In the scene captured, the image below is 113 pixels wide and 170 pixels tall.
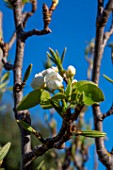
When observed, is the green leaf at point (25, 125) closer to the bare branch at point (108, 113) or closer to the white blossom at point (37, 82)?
the white blossom at point (37, 82)

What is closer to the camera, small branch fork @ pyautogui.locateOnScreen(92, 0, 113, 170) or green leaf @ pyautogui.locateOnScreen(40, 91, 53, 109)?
green leaf @ pyautogui.locateOnScreen(40, 91, 53, 109)

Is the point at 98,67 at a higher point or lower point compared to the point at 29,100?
higher

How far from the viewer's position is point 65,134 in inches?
36.0

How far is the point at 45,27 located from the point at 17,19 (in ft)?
0.26

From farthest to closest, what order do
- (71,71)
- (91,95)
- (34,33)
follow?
(34,33) < (71,71) < (91,95)

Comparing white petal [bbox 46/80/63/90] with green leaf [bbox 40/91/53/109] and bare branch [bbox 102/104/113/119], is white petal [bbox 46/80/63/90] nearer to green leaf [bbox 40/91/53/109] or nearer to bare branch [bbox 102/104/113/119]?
green leaf [bbox 40/91/53/109]

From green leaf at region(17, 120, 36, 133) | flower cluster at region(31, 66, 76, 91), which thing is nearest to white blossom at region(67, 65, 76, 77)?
flower cluster at region(31, 66, 76, 91)

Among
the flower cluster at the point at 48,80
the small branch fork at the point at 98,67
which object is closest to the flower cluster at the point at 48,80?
the flower cluster at the point at 48,80

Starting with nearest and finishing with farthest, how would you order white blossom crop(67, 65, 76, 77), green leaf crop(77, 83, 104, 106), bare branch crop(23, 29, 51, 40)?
green leaf crop(77, 83, 104, 106) → white blossom crop(67, 65, 76, 77) → bare branch crop(23, 29, 51, 40)

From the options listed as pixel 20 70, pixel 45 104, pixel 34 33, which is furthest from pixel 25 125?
pixel 34 33

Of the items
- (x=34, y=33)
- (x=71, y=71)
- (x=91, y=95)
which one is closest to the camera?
(x=91, y=95)

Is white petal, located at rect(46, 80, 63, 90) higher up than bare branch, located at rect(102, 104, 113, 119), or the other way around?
white petal, located at rect(46, 80, 63, 90)

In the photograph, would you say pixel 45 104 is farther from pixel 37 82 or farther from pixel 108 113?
pixel 108 113

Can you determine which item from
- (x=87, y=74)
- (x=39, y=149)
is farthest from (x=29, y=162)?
(x=87, y=74)
